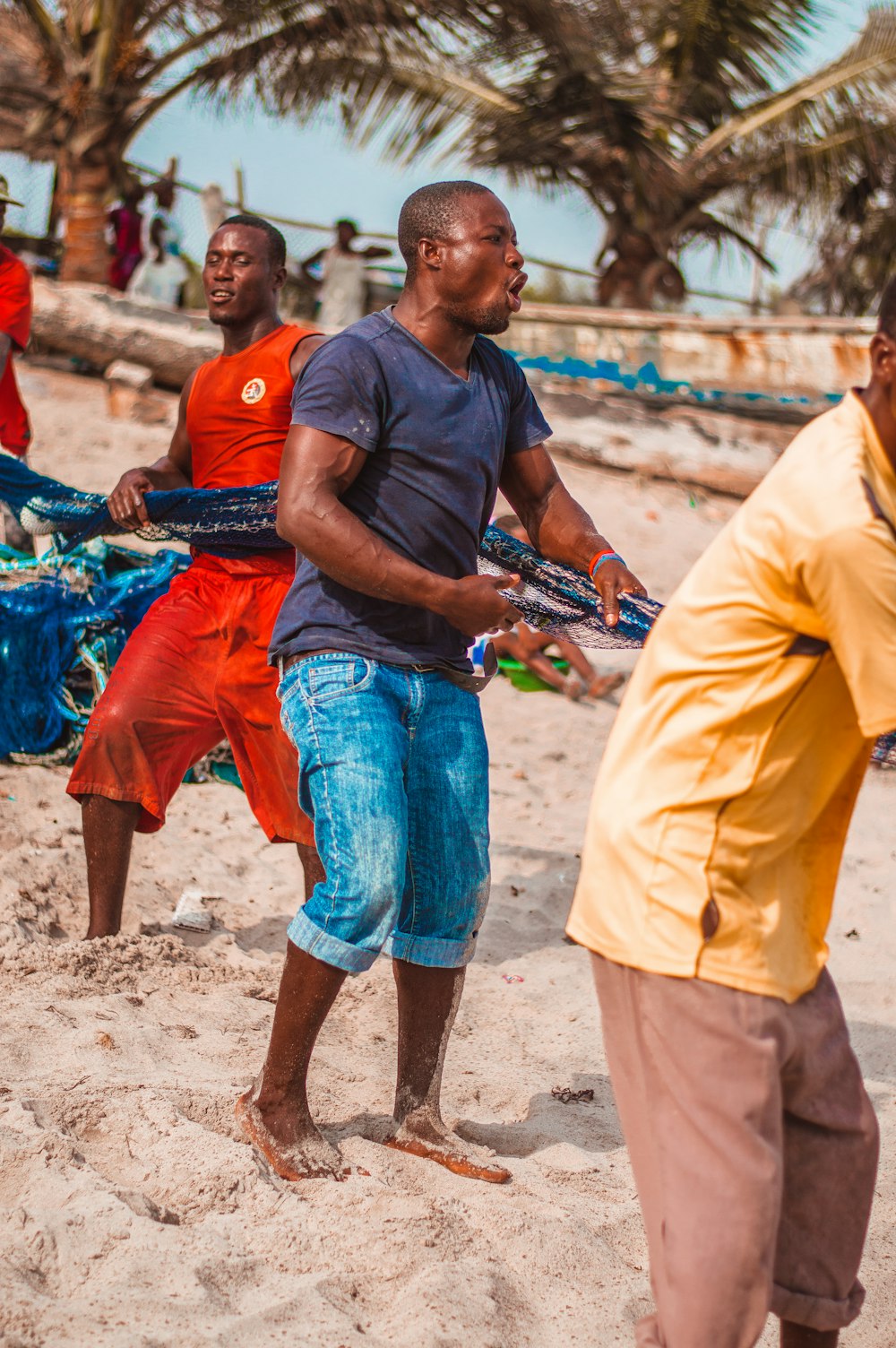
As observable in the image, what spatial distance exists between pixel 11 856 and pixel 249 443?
1.69 meters

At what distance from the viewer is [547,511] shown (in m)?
3.20

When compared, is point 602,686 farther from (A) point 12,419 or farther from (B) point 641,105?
(B) point 641,105

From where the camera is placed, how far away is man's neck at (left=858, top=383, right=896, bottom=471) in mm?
1746

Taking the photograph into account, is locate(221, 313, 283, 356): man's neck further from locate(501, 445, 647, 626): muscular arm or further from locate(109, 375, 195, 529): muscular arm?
locate(501, 445, 647, 626): muscular arm

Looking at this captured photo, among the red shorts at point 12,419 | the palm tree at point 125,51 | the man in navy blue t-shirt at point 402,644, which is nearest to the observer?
the man in navy blue t-shirt at point 402,644

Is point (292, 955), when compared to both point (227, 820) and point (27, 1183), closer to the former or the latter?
point (27, 1183)

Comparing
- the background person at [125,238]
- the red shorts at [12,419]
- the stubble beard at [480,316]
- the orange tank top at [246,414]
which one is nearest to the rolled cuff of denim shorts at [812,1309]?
the stubble beard at [480,316]

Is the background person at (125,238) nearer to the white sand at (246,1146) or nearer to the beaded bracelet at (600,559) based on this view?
the white sand at (246,1146)

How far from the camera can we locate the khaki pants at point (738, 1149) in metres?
1.76

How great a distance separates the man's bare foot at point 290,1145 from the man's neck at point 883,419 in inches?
73.4

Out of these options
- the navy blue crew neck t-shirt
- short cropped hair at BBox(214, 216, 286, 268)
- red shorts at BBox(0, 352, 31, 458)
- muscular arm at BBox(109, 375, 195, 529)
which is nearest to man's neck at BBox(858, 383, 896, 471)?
the navy blue crew neck t-shirt

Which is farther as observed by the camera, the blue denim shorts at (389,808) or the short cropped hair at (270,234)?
the short cropped hair at (270,234)

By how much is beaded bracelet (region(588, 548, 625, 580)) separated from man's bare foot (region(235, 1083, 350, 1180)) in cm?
136

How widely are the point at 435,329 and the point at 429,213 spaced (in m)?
0.25
